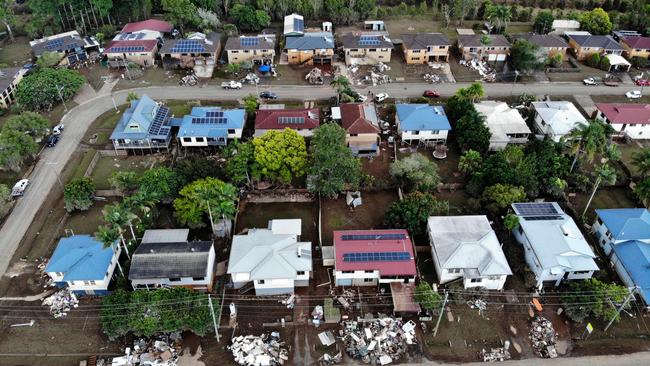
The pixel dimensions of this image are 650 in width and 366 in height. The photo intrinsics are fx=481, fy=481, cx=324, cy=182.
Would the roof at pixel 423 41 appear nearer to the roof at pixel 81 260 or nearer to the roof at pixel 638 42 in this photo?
the roof at pixel 638 42

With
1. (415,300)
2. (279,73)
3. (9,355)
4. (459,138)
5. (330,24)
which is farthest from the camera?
(330,24)

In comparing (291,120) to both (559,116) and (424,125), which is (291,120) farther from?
(559,116)

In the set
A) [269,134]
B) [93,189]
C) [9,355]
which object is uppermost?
[269,134]

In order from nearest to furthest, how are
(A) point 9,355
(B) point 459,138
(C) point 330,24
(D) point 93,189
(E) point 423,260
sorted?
(A) point 9,355
(E) point 423,260
(D) point 93,189
(B) point 459,138
(C) point 330,24

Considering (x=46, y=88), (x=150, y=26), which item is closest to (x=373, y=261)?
(x=46, y=88)

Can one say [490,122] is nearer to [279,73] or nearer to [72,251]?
[279,73]

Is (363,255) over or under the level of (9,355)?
over

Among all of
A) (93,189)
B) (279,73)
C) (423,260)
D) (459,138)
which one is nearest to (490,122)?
(459,138)
